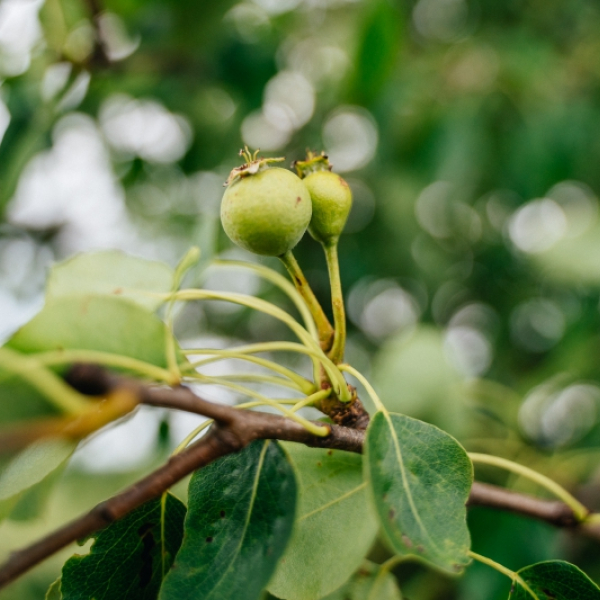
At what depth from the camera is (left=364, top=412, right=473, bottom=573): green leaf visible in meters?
0.55

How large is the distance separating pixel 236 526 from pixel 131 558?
0.51ft

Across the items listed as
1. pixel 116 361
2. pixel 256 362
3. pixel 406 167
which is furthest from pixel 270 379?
pixel 406 167

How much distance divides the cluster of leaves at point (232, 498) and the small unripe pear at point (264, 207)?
110 mm

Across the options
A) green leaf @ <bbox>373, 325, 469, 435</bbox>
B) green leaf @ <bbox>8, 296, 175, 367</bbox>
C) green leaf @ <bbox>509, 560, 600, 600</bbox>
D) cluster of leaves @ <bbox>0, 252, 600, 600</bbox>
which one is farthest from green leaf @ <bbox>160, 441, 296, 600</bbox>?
green leaf @ <bbox>373, 325, 469, 435</bbox>

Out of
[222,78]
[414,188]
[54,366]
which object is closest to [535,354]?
[414,188]

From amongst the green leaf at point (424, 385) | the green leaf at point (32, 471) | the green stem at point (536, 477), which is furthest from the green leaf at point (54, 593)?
the green leaf at point (424, 385)

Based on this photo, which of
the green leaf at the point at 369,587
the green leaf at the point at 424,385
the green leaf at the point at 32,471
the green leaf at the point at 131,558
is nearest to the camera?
the green leaf at the point at 32,471

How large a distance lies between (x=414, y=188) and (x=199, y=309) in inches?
51.1

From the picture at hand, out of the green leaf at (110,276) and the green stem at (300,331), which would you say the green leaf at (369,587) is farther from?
the green leaf at (110,276)

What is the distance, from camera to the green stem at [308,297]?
0.74 meters

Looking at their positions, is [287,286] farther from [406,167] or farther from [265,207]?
[406,167]

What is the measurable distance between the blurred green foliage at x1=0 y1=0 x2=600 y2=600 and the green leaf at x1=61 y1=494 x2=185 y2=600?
88 centimetres

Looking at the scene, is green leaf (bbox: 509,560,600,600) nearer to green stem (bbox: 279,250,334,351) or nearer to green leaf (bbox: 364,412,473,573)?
green leaf (bbox: 364,412,473,573)

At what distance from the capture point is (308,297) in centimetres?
75
